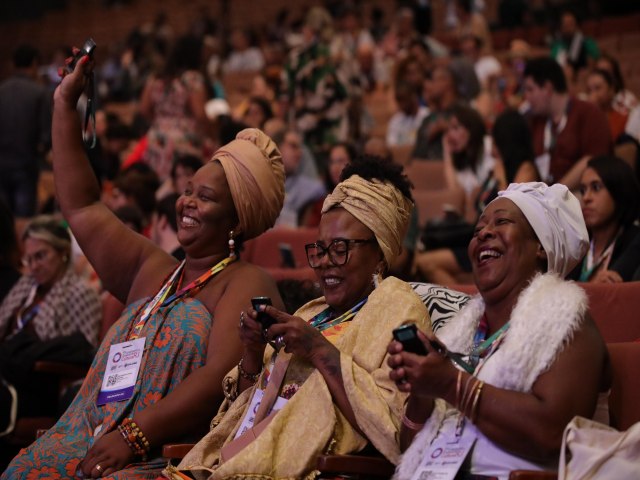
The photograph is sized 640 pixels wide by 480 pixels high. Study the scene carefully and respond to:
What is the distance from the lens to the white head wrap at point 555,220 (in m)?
3.16

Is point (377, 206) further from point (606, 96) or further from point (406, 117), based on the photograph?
point (406, 117)

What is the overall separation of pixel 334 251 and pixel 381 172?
1.11ft

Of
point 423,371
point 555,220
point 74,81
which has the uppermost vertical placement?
point 74,81

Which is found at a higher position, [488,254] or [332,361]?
[488,254]

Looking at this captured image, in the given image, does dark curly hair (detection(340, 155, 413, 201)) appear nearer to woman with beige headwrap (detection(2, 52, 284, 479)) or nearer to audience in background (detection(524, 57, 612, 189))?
woman with beige headwrap (detection(2, 52, 284, 479))

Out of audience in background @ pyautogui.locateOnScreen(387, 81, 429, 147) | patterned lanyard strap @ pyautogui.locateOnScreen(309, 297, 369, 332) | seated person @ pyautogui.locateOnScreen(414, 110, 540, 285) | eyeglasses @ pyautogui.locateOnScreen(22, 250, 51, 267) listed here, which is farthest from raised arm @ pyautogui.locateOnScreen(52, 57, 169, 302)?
audience in background @ pyautogui.locateOnScreen(387, 81, 429, 147)

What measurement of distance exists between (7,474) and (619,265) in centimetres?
267

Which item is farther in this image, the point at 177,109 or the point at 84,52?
the point at 177,109

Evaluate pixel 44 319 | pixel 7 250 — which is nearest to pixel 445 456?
pixel 44 319

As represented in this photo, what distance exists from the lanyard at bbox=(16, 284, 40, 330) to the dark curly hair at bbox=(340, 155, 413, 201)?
236 centimetres

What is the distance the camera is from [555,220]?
3182 millimetres

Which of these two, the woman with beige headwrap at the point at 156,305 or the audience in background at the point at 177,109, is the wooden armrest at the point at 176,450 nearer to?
the woman with beige headwrap at the point at 156,305

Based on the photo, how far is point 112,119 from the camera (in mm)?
10781

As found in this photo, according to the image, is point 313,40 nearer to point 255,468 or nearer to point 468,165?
point 468,165
